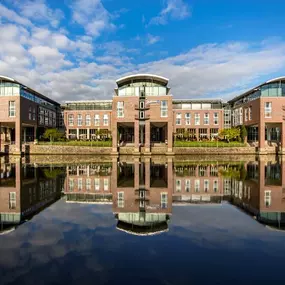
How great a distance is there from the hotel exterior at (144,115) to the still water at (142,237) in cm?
2933

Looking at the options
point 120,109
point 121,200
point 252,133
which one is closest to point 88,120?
point 120,109

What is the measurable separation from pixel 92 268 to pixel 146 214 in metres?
3.49

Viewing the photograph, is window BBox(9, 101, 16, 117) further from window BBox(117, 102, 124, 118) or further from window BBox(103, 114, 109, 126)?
window BBox(103, 114, 109, 126)

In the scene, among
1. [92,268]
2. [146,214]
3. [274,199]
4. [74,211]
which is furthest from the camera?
[274,199]

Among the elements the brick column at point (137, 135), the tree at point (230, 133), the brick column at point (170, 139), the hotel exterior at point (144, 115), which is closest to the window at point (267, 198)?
the brick column at point (170, 139)

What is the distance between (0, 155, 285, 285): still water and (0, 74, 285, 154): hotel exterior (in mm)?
29331

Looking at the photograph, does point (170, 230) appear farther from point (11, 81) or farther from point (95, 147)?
point (11, 81)

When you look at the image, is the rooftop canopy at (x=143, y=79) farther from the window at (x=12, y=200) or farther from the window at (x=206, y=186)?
the window at (x=12, y=200)

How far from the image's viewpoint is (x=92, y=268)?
13.9 feet

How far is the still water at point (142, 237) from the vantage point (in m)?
4.02

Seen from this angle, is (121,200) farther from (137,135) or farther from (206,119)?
(206,119)

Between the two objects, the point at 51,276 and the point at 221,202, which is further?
the point at 221,202

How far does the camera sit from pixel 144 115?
40.2m

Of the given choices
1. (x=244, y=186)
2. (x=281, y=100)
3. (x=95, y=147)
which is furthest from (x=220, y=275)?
(x=281, y=100)
